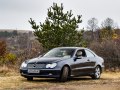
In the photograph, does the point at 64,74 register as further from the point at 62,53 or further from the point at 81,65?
the point at 81,65

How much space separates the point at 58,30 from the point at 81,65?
1189 centimetres

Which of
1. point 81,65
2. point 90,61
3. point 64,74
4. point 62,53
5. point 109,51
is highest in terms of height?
point 109,51

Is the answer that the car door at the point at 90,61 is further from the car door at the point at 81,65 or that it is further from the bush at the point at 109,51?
the bush at the point at 109,51

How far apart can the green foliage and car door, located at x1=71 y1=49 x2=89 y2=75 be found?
34.8 ft

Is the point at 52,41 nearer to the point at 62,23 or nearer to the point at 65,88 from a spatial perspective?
the point at 62,23

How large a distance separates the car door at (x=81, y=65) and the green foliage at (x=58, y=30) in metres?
10.6

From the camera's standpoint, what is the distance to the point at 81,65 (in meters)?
19.7

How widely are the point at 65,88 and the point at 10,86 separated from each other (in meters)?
1.91

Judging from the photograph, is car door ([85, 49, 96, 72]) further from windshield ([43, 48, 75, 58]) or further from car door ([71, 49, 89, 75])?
windshield ([43, 48, 75, 58])

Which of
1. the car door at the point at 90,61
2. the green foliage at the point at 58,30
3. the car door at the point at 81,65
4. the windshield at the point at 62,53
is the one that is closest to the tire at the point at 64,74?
the car door at the point at 81,65

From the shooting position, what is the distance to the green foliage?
3114 cm

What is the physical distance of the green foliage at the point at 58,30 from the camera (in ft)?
102

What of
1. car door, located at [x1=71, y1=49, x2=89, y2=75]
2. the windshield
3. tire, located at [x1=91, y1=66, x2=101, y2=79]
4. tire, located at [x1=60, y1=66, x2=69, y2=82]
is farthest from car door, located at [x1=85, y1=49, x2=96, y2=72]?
tire, located at [x1=60, y1=66, x2=69, y2=82]

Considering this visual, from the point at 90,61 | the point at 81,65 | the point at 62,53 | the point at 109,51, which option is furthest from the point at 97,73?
the point at 109,51
